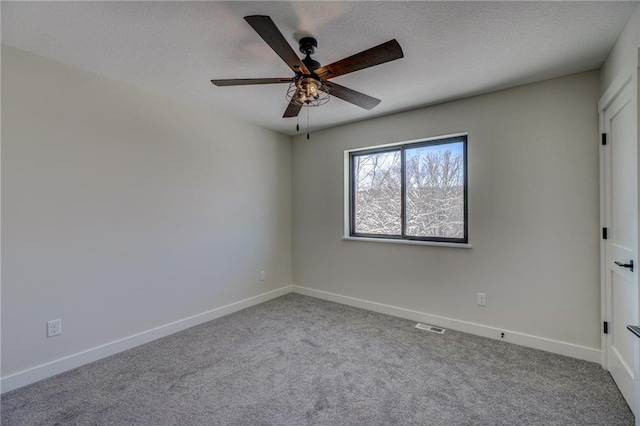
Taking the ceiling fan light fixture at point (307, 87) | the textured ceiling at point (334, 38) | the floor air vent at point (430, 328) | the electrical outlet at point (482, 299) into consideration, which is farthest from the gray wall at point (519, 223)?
the ceiling fan light fixture at point (307, 87)

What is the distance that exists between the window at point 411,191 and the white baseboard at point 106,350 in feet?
6.45

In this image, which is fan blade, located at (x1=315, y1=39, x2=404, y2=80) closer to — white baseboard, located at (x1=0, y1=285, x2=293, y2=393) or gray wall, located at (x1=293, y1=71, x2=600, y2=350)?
gray wall, located at (x1=293, y1=71, x2=600, y2=350)

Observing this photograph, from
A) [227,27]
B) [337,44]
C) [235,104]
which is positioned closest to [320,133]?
[235,104]

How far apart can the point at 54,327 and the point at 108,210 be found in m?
0.97

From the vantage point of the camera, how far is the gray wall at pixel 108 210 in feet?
6.96

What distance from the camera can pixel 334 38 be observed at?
6.45ft

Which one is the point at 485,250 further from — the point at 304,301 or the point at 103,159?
the point at 103,159

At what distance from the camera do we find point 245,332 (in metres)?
3.02

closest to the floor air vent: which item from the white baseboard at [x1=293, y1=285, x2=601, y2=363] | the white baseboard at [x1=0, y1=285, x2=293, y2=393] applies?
the white baseboard at [x1=293, y1=285, x2=601, y2=363]

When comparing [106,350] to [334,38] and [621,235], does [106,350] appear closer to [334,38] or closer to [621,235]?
[334,38]

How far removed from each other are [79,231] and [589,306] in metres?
4.20

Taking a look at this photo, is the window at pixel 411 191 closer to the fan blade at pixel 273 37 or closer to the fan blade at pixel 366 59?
the fan blade at pixel 366 59

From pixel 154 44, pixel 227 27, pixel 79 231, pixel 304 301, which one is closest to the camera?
pixel 227 27

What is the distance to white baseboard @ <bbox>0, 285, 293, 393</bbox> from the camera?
2.10 metres
